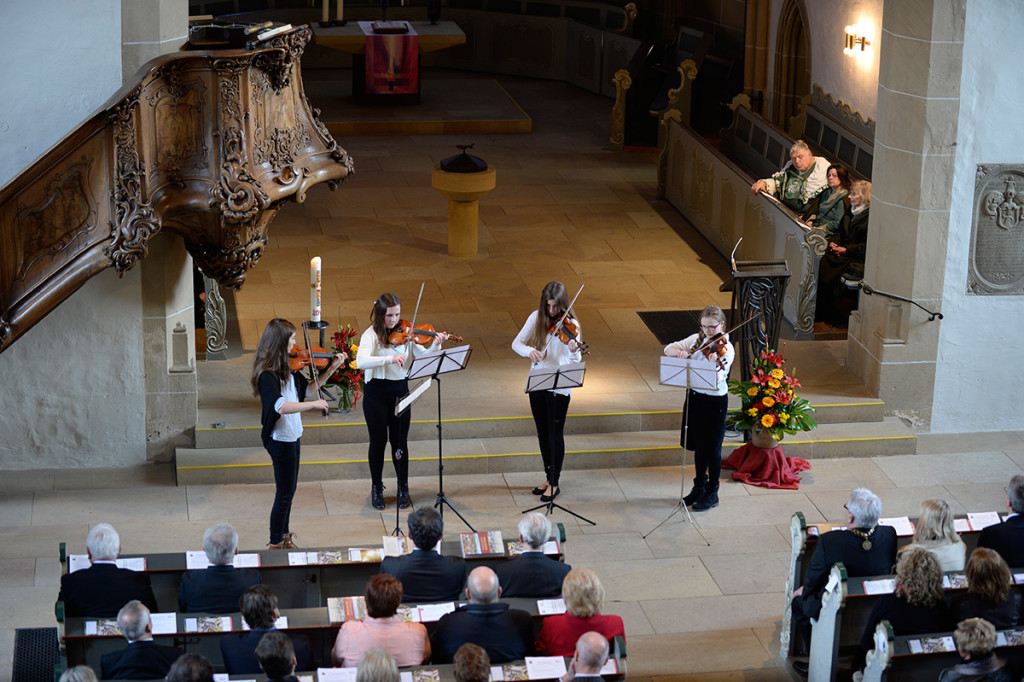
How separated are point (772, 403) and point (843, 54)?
648 cm

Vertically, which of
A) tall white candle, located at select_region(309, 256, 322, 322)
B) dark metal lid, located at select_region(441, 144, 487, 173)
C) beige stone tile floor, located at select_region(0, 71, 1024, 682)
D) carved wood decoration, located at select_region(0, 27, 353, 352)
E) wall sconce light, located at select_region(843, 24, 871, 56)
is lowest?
beige stone tile floor, located at select_region(0, 71, 1024, 682)

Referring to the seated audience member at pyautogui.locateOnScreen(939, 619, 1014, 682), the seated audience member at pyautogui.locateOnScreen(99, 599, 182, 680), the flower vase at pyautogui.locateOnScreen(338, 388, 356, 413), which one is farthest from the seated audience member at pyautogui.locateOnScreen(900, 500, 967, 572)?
the flower vase at pyautogui.locateOnScreen(338, 388, 356, 413)

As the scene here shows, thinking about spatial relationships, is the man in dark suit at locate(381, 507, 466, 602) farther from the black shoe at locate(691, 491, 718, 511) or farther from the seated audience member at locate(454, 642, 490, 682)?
the black shoe at locate(691, 491, 718, 511)

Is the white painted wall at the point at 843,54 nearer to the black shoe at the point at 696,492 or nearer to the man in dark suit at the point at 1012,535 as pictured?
the black shoe at the point at 696,492

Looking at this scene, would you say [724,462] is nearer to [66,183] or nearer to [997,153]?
[997,153]

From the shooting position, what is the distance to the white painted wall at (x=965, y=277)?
1013 centimetres

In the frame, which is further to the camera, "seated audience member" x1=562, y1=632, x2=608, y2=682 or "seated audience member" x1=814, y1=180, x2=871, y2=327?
"seated audience member" x1=814, y1=180, x2=871, y2=327

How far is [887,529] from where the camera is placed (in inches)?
288

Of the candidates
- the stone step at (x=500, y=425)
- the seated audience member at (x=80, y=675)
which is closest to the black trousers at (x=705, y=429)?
the stone step at (x=500, y=425)

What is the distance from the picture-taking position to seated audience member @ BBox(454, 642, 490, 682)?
5.64 meters

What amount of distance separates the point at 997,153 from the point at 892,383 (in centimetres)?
190

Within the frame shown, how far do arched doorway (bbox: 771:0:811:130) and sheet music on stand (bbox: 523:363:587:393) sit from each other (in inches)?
336

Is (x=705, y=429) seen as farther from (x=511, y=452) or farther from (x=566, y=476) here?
(x=511, y=452)

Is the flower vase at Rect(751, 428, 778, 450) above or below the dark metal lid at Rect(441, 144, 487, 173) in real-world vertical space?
below
